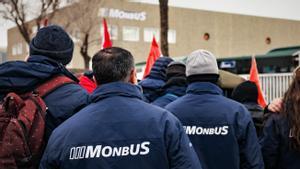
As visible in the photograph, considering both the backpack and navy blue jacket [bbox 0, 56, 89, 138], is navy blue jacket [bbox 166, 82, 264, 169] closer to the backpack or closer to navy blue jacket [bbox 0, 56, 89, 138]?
navy blue jacket [bbox 0, 56, 89, 138]

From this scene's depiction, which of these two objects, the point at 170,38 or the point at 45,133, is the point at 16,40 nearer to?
the point at 170,38

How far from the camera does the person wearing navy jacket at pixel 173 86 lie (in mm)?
5531

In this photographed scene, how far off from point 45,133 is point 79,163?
568 mm

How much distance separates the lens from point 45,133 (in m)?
3.12

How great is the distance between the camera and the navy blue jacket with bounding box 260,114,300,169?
12.7ft

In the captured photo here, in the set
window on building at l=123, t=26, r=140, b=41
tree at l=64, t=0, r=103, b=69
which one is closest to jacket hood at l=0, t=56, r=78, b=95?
tree at l=64, t=0, r=103, b=69

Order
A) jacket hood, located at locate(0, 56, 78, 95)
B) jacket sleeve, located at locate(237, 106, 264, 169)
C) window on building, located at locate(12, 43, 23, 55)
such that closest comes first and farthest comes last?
jacket hood, located at locate(0, 56, 78, 95), jacket sleeve, located at locate(237, 106, 264, 169), window on building, located at locate(12, 43, 23, 55)

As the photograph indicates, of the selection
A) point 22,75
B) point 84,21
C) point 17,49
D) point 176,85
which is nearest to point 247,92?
point 176,85

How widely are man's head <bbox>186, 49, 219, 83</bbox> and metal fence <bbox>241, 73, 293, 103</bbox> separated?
12441 millimetres

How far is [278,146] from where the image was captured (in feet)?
13.0

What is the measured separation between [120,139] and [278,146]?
1.79 meters

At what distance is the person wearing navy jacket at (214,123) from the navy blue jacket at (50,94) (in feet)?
3.46

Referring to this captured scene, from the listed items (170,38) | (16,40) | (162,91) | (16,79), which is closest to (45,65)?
(16,79)

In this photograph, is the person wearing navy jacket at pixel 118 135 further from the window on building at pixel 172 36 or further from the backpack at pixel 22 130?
the window on building at pixel 172 36
